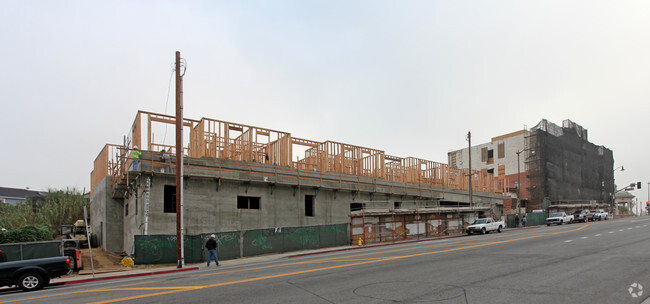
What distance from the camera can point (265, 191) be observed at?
29.8 metres

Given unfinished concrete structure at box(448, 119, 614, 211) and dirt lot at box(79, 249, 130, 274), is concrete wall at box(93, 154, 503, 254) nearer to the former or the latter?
dirt lot at box(79, 249, 130, 274)

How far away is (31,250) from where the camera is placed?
1984cm

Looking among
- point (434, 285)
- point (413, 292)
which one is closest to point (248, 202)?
point (434, 285)

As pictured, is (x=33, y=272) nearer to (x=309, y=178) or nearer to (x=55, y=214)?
(x=309, y=178)

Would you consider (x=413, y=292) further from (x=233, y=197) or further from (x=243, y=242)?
(x=233, y=197)

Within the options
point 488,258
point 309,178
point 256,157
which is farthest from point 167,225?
point 488,258

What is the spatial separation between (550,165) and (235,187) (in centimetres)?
6176

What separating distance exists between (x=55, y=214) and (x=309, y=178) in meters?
30.4

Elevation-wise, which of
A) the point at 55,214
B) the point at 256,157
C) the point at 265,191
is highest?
the point at 256,157

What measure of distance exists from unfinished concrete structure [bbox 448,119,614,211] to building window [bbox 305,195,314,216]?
41900 millimetres

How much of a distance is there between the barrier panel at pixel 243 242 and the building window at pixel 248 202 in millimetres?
4300

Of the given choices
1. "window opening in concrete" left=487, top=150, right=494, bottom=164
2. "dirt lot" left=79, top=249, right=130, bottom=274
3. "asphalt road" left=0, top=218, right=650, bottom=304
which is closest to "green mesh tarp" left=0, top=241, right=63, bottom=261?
"dirt lot" left=79, top=249, right=130, bottom=274

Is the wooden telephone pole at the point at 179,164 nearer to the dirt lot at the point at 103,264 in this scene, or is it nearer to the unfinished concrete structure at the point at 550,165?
the dirt lot at the point at 103,264

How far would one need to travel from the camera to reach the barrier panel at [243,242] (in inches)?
834
